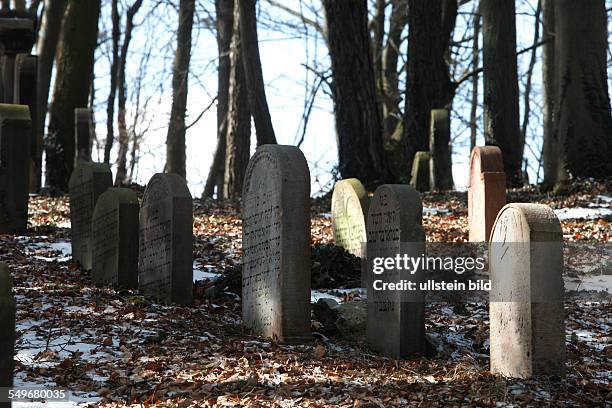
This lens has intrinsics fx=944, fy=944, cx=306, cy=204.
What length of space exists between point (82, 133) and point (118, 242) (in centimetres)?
864

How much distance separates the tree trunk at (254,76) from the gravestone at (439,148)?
3057mm

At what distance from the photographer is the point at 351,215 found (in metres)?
11.3

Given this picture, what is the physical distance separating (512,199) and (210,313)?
722 cm

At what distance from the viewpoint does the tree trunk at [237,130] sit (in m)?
20.2

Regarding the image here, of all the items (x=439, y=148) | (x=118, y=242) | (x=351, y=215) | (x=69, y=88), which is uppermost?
(x=69, y=88)

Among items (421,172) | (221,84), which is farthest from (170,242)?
(221,84)

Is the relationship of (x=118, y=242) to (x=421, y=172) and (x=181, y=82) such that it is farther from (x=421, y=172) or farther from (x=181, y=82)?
(x=181, y=82)

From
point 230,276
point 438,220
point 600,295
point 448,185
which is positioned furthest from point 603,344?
point 448,185

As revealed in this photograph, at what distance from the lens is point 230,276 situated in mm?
9719

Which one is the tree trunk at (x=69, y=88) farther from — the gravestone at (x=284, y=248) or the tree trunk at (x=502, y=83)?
the gravestone at (x=284, y=248)

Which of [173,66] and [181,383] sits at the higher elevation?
[173,66]

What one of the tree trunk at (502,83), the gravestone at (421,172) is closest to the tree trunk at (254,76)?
the gravestone at (421,172)

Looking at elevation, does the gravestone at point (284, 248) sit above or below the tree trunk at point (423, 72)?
below

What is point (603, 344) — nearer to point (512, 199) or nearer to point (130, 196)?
point (130, 196)
